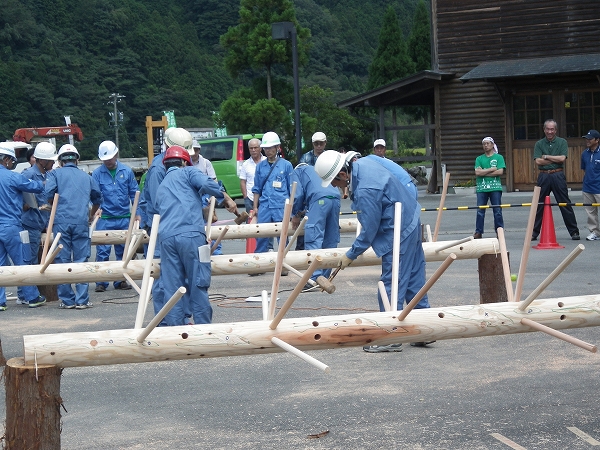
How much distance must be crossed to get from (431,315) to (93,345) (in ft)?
5.97

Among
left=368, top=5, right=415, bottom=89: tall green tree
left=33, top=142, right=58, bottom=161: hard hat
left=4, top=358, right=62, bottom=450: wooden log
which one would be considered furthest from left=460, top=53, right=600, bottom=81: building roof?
left=368, top=5, right=415, bottom=89: tall green tree

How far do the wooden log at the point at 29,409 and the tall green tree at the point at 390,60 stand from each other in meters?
46.0

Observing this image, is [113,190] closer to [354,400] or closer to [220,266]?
[220,266]

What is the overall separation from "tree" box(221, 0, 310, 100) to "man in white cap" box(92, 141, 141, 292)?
64.4 feet

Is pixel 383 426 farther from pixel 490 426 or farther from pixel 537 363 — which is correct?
pixel 537 363

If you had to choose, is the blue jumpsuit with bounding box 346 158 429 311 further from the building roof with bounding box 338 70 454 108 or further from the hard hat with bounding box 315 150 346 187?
the building roof with bounding box 338 70 454 108

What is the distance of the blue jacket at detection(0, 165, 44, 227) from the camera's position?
10.2 metres

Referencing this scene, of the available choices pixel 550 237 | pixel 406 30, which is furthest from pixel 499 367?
pixel 406 30

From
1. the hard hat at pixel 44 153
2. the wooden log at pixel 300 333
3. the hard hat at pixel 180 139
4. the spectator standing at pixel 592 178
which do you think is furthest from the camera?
the spectator standing at pixel 592 178

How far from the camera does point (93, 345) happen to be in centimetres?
474

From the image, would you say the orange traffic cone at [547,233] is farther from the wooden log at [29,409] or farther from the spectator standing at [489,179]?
the wooden log at [29,409]

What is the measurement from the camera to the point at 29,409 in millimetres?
4449

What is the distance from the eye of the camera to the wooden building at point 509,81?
23172mm

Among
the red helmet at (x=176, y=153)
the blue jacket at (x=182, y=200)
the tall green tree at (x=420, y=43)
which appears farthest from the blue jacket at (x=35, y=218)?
the tall green tree at (x=420, y=43)
